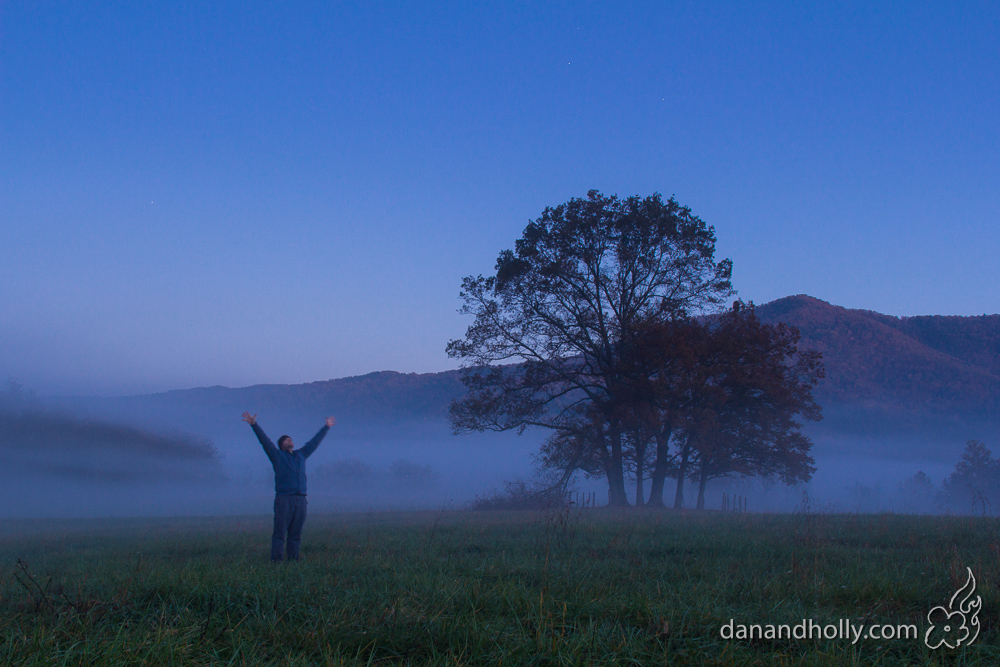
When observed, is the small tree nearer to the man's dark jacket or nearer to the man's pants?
the man's dark jacket

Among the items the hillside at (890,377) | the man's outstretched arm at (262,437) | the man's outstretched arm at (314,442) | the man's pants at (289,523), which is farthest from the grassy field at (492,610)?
the hillside at (890,377)

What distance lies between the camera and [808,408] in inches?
1049

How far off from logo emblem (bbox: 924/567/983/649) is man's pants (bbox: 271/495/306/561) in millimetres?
7000

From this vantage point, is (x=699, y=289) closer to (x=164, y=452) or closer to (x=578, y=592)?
(x=578, y=592)

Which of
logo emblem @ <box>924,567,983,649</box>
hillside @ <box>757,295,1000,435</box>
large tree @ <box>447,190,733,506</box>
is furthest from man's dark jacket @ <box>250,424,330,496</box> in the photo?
hillside @ <box>757,295,1000,435</box>

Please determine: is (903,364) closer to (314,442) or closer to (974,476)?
(974,476)

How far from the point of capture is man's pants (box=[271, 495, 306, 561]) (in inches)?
318

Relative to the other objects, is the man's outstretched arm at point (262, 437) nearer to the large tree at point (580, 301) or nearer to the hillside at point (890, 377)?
the large tree at point (580, 301)

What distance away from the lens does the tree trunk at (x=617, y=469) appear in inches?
1049

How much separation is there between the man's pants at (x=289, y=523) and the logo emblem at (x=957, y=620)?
7000 millimetres

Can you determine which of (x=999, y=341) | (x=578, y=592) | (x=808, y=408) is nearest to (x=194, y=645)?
(x=578, y=592)

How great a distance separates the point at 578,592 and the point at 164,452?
87351 mm

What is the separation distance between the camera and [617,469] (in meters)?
27.9

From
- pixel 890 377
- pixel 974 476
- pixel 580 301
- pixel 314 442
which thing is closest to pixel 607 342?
pixel 580 301
